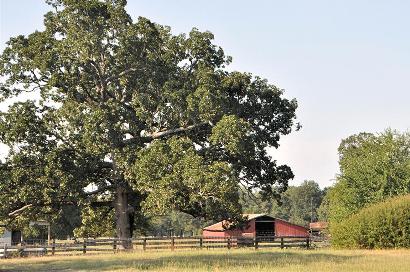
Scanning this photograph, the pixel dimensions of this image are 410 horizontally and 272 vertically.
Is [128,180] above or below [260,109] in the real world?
below

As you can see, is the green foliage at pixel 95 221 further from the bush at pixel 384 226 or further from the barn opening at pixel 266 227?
the barn opening at pixel 266 227

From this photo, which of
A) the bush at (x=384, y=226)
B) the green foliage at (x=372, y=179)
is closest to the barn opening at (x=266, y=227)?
the green foliage at (x=372, y=179)

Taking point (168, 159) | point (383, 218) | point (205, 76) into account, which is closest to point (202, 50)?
point (205, 76)

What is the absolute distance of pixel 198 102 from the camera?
35375mm

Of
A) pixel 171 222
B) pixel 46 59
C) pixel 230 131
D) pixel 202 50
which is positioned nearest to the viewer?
pixel 230 131

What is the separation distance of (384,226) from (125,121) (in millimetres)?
18964

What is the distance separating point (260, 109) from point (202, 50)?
5.91 meters

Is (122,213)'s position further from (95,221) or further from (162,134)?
(162,134)

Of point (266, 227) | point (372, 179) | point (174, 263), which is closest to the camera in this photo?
point (174, 263)

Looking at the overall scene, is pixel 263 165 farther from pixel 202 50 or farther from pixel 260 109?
pixel 202 50

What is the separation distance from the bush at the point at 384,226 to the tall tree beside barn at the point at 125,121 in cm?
814

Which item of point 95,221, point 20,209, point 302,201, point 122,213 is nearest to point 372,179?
point 122,213

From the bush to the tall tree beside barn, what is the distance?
8138 millimetres

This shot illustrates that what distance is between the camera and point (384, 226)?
38500 mm
